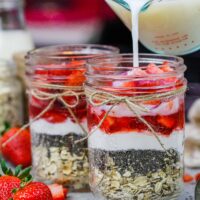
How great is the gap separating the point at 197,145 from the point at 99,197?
271mm

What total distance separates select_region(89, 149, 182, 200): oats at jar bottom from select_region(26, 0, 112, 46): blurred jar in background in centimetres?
137

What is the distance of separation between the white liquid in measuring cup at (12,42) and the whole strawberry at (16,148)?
24 centimetres

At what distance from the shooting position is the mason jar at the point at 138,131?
2.53 ft

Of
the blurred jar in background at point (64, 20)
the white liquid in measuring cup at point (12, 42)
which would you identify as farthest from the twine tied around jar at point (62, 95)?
the blurred jar in background at point (64, 20)

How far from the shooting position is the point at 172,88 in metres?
0.79

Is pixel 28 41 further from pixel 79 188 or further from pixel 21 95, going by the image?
pixel 79 188

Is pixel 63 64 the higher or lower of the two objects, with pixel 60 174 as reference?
higher

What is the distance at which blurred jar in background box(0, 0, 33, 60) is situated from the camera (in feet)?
3.95

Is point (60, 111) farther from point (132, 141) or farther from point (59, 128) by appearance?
point (132, 141)

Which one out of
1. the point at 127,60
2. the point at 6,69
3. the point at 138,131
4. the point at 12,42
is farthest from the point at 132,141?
the point at 12,42

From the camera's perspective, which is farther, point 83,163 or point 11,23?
point 11,23

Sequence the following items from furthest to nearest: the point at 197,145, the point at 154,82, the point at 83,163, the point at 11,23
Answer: the point at 11,23 < the point at 197,145 < the point at 83,163 < the point at 154,82

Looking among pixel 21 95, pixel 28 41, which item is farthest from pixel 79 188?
pixel 28 41

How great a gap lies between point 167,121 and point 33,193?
18 cm
